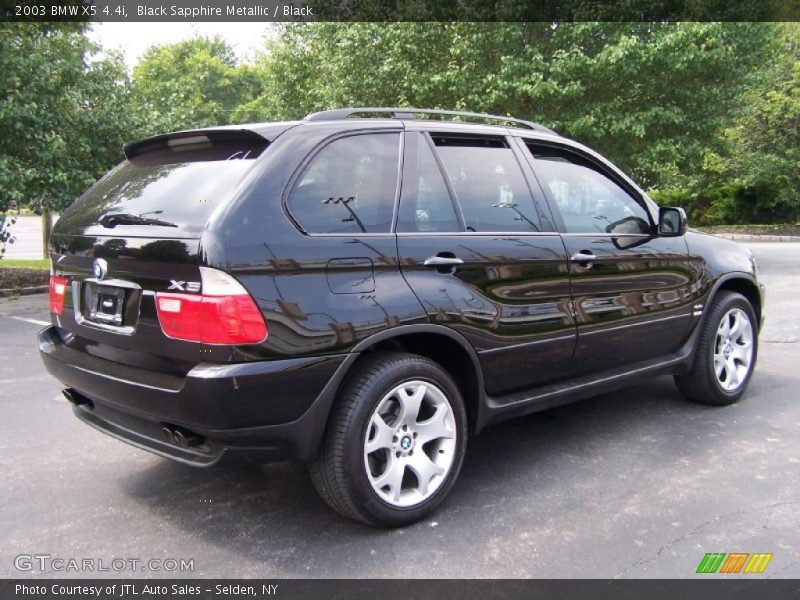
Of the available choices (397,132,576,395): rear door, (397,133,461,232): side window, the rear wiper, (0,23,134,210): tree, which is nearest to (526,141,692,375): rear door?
(397,132,576,395): rear door

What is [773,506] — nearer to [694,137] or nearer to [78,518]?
[78,518]

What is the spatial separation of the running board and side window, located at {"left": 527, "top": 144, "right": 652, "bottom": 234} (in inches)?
33.1

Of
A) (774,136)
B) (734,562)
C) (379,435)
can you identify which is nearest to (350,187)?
(379,435)

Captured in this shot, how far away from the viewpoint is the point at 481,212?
3.51 m

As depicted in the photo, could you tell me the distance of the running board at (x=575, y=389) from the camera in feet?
11.4

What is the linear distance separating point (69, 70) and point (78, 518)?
33.9 ft

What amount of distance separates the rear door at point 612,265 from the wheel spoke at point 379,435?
131 centimetres

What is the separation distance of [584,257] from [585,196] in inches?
20.6

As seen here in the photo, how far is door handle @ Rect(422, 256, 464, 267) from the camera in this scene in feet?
10.3

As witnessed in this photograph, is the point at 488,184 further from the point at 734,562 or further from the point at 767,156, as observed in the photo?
the point at 767,156

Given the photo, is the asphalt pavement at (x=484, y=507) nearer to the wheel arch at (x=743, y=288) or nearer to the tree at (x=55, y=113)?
the wheel arch at (x=743, y=288)

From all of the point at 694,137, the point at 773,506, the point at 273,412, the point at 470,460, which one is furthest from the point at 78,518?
the point at 694,137
